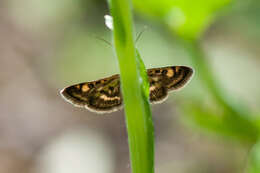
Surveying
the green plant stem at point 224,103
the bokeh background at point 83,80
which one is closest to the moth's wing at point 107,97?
the green plant stem at point 224,103

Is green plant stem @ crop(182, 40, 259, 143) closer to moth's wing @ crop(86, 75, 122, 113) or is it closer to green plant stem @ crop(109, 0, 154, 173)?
moth's wing @ crop(86, 75, 122, 113)

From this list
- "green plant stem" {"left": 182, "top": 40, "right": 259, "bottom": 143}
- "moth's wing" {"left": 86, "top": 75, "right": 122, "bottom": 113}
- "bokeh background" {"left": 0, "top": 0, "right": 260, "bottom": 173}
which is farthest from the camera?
"bokeh background" {"left": 0, "top": 0, "right": 260, "bottom": 173}

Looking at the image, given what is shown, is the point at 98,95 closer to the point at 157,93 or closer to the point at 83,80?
the point at 157,93

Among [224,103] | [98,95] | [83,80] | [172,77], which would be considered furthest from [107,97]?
[83,80]

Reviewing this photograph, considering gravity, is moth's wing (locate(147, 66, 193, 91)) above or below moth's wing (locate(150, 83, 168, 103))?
above

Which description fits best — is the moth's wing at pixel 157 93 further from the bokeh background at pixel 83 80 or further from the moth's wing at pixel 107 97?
the bokeh background at pixel 83 80

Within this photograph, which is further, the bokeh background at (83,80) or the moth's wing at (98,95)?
the bokeh background at (83,80)

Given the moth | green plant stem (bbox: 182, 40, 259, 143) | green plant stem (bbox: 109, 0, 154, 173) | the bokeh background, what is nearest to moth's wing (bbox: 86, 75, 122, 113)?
the moth
